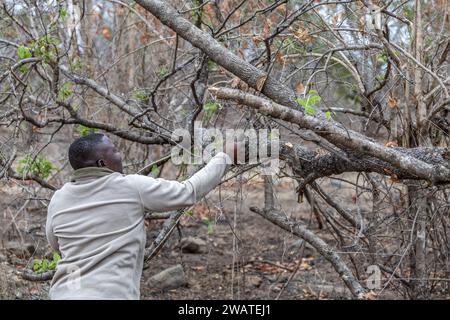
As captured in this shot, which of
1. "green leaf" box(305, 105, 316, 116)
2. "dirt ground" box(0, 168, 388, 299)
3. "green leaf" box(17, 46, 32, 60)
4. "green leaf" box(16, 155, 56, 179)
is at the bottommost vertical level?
"dirt ground" box(0, 168, 388, 299)

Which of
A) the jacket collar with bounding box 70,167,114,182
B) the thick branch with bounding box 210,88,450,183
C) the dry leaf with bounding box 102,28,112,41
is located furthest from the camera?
the dry leaf with bounding box 102,28,112,41

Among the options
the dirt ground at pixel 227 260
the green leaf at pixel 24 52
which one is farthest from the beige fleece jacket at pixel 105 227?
the dirt ground at pixel 227 260

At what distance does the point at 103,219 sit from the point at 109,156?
1.13 feet

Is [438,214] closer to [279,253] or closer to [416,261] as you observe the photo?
[416,261]

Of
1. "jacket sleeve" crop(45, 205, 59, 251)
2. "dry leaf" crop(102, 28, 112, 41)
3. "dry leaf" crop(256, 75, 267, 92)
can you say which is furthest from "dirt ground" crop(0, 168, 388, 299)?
"jacket sleeve" crop(45, 205, 59, 251)

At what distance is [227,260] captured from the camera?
900cm

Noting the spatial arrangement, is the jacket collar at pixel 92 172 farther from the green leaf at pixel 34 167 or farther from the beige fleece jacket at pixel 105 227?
the green leaf at pixel 34 167

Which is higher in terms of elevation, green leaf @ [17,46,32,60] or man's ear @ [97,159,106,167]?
green leaf @ [17,46,32,60]

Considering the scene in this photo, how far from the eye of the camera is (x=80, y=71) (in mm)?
6969

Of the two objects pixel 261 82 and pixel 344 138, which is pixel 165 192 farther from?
pixel 261 82

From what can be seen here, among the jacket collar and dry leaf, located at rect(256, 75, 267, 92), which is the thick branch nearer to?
dry leaf, located at rect(256, 75, 267, 92)

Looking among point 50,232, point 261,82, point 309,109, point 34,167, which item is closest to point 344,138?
point 309,109

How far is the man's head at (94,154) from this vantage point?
11.2 feet

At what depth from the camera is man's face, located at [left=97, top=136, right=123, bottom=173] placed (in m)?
3.44
